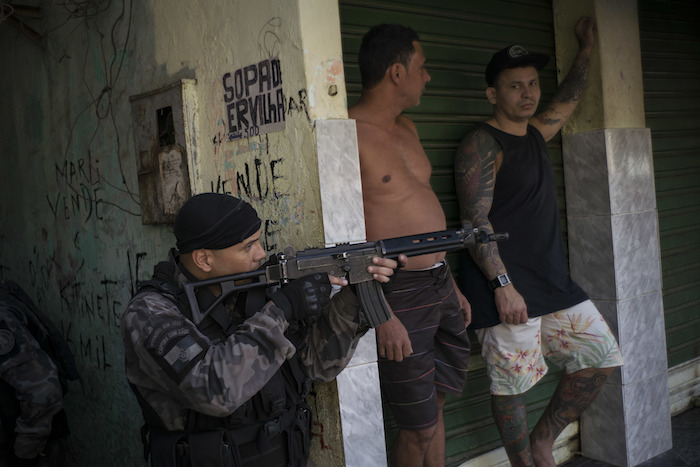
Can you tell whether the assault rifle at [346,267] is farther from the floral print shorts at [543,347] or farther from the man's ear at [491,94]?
the man's ear at [491,94]

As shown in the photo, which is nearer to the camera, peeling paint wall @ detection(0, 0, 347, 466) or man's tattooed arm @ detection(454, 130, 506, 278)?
peeling paint wall @ detection(0, 0, 347, 466)

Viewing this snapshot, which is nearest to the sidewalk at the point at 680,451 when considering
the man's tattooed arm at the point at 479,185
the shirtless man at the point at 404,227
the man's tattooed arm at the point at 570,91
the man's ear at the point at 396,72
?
the shirtless man at the point at 404,227

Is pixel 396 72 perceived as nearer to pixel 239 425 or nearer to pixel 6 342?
pixel 239 425

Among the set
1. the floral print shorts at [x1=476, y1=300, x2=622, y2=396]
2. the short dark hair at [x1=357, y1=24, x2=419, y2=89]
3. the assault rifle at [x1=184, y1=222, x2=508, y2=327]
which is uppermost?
the short dark hair at [x1=357, y1=24, x2=419, y2=89]

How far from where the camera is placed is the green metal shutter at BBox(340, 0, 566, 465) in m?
3.93

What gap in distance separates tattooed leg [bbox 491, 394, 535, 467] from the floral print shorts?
2.4 inches

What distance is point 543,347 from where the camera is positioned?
397 cm

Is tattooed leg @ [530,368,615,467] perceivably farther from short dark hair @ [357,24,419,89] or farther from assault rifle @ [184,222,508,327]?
short dark hair @ [357,24,419,89]

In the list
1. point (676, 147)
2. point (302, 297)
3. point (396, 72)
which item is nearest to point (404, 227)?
point (396, 72)

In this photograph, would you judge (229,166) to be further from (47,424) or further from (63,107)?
(63,107)

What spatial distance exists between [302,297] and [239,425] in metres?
0.50

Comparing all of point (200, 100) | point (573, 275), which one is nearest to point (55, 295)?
point (200, 100)

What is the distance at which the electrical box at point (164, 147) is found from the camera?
3400 millimetres

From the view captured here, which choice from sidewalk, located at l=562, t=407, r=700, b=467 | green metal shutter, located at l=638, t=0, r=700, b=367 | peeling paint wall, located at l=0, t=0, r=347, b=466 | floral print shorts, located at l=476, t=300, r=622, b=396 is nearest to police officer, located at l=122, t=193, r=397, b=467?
peeling paint wall, located at l=0, t=0, r=347, b=466
